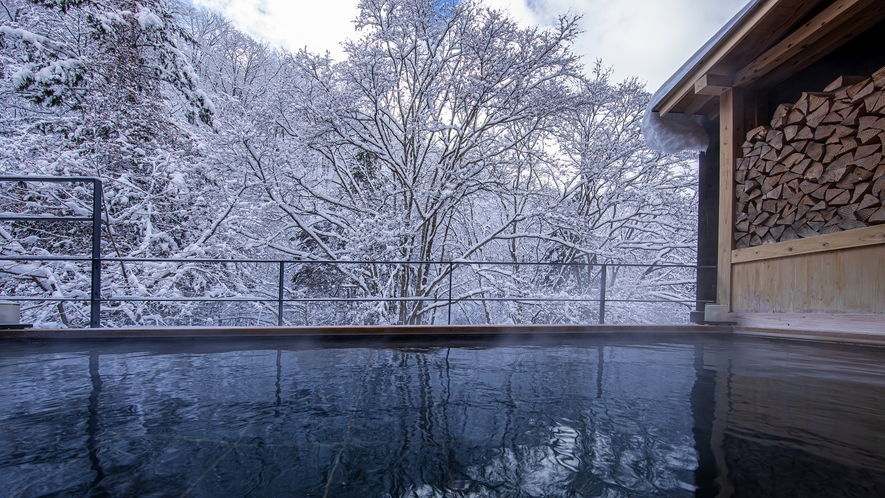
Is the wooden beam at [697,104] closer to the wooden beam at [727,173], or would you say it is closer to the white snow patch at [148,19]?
the wooden beam at [727,173]

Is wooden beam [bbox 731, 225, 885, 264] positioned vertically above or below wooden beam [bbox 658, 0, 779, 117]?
below

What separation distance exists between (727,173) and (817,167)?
62cm

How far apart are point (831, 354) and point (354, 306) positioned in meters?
5.43

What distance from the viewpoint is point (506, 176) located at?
6719mm

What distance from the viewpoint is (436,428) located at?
91 cm

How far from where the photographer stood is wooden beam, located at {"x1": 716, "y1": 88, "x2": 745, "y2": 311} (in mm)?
2982

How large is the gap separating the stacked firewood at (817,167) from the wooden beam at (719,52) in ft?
1.56

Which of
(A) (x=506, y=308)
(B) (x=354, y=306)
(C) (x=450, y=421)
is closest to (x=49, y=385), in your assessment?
(C) (x=450, y=421)

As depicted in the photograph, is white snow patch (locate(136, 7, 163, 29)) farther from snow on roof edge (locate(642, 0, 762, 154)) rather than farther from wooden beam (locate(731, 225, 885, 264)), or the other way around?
wooden beam (locate(731, 225, 885, 264))

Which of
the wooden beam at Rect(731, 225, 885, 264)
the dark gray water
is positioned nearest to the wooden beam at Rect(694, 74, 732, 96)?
the wooden beam at Rect(731, 225, 885, 264)

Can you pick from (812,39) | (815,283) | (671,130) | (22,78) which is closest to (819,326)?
(815,283)

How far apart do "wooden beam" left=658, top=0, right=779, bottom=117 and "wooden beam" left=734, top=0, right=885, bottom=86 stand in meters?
0.21

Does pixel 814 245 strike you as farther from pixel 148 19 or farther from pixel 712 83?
pixel 148 19

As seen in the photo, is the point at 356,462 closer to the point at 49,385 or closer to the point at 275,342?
the point at 49,385
